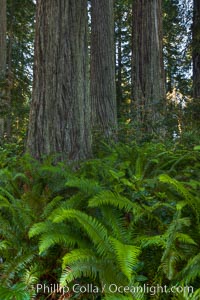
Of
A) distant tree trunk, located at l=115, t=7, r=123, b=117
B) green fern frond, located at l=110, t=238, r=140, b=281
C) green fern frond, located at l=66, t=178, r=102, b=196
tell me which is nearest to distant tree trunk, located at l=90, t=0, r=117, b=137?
green fern frond, located at l=66, t=178, r=102, b=196

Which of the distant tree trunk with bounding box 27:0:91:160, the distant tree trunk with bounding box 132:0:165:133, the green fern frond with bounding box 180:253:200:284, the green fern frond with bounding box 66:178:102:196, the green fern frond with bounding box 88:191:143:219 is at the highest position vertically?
the distant tree trunk with bounding box 132:0:165:133

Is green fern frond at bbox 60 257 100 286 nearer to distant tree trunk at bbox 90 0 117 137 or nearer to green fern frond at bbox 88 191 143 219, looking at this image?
green fern frond at bbox 88 191 143 219

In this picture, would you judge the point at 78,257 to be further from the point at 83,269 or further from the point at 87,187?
the point at 87,187

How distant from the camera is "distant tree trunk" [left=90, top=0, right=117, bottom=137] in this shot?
25.9 ft

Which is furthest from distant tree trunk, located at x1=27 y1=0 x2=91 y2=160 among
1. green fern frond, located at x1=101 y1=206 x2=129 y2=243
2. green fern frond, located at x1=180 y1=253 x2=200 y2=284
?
green fern frond, located at x1=180 y1=253 x2=200 y2=284

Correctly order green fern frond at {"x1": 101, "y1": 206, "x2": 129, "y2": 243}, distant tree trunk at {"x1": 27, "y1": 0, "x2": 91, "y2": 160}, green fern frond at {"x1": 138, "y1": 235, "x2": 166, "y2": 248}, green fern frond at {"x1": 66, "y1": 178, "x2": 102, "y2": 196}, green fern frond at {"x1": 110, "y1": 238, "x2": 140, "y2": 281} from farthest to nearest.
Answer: distant tree trunk at {"x1": 27, "y1": 0, "x2": 91, "y2": 160}, green fern frond at {"x1": 66, "y1": 178, "x2": 102, "y2": 196}, green fern frond at {"x1": 101, "y1": 206, "x2": 129, "y2": 243}, green fern frond at {"x1": 138, "y1": 235, "x2": 166, "y2": 248}, green fern frond at {"x1": 110, "y1": 238, "x2": 140, "y2": 281}

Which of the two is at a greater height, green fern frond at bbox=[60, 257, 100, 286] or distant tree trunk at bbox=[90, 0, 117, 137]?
distant tree trunk at bbox=[90, 0, 117, 137]

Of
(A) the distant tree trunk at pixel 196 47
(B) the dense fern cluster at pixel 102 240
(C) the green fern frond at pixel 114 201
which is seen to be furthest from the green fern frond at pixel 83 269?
(A) the distant tree trunk at pixel 196 47

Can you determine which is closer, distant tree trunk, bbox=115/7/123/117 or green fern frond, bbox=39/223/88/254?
green fern frond, bbox=39/223/88/254

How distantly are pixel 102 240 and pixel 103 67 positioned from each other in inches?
250

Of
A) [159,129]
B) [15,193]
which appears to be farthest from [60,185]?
[159,129]

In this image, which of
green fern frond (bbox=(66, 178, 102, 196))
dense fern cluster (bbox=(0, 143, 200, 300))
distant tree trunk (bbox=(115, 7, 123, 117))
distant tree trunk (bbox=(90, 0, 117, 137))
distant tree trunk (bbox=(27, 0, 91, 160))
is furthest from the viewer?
distant tree trunk (bbox=(115, 7, 123, 117))

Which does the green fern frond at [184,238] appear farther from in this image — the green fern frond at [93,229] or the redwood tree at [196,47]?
the redwood tree at [196,47]

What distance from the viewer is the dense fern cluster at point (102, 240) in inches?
90.4
